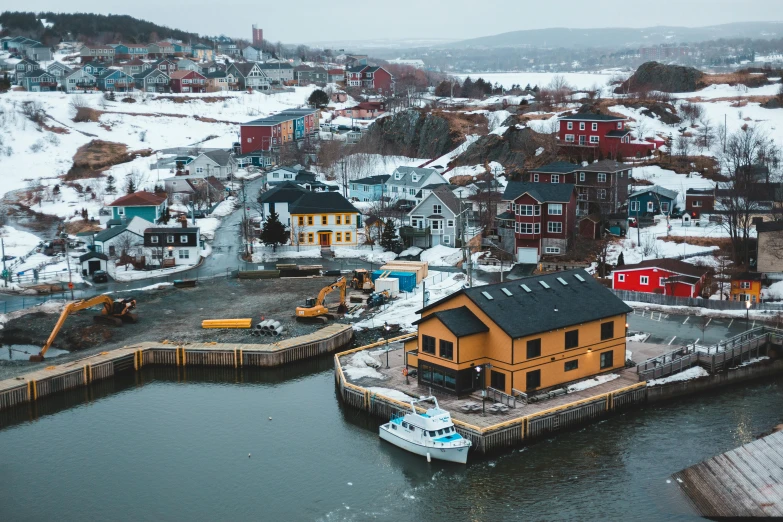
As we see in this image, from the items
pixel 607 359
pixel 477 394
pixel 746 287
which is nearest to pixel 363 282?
pixel 607 359

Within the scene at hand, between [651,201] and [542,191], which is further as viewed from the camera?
[651,201]

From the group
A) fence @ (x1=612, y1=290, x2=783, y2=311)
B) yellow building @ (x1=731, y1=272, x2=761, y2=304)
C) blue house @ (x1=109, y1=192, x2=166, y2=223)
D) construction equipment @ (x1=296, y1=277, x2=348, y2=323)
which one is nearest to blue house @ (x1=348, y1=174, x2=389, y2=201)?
blue house @ (x1=109, y1=192, x2=166, y2=223)

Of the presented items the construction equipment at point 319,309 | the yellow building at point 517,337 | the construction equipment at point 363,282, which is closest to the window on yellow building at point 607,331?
the yellow building at point 517,337

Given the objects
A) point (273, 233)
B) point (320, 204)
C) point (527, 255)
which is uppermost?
point (320, 204)

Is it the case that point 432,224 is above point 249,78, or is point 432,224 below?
Answer: below

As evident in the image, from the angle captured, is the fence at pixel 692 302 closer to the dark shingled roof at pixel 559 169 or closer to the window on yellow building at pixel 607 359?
the window on yellow building at pixel 607 359

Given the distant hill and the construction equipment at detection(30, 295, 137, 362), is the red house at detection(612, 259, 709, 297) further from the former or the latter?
the distant hill

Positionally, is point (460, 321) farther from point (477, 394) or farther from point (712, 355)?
point (712, 355)
